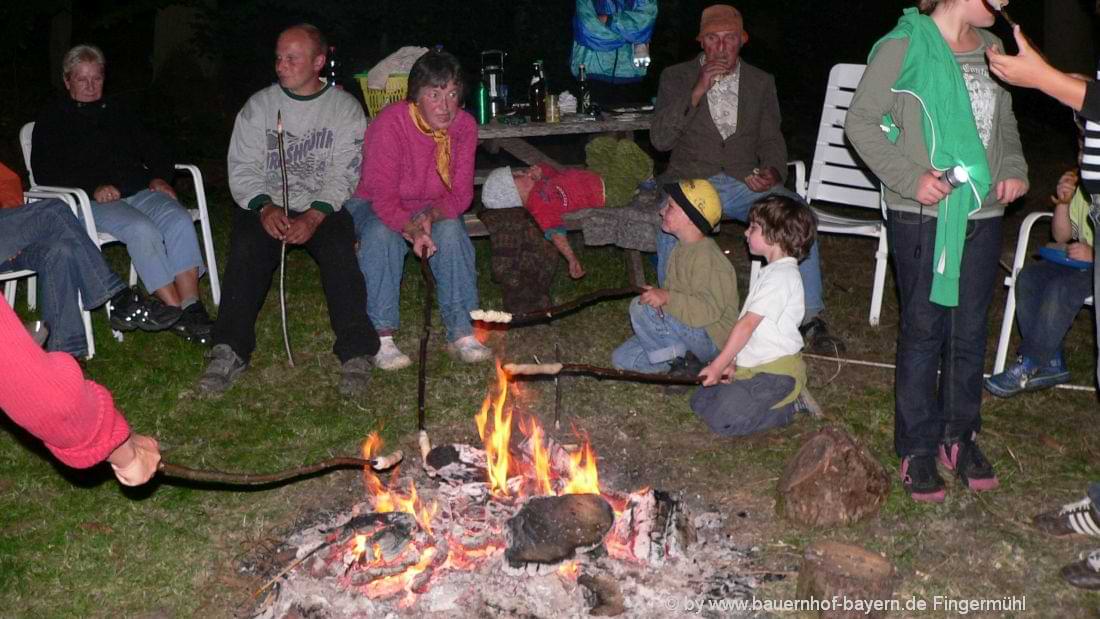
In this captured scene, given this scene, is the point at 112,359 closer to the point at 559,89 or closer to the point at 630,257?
the point at 630,257

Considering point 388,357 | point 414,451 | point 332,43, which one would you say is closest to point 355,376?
point 388,357

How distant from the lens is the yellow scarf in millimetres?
5203

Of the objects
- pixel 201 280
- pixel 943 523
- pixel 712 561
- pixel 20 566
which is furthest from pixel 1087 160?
pixel 201 280

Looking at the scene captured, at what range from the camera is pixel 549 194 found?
5914 mm

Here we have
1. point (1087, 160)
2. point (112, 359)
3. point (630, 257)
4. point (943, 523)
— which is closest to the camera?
point (1087, 160)

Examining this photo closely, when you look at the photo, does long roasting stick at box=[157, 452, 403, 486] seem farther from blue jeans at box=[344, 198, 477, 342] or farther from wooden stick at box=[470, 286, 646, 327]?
blue jeans at box=[344, 198, 477, 342]

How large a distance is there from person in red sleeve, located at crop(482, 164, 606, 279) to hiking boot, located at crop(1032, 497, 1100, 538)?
2.85 m

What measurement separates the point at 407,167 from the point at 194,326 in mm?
1435

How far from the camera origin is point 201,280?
6.33 metres

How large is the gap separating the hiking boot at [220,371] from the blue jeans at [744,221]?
226cm

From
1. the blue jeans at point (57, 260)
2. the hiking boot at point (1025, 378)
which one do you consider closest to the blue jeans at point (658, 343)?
the hiking boot at point (1025, 378)

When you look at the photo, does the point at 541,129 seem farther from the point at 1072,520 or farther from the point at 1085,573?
the point at 1085,573

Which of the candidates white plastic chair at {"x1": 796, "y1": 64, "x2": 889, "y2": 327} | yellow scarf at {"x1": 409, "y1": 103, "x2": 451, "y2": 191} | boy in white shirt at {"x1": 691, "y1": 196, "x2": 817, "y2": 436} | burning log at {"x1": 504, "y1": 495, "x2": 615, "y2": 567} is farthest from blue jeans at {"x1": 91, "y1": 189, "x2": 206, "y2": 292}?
white plastic chair at {"x1": 796, "y1": 64, "x2": 889, "y2": 327}

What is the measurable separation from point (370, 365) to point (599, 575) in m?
2.11
